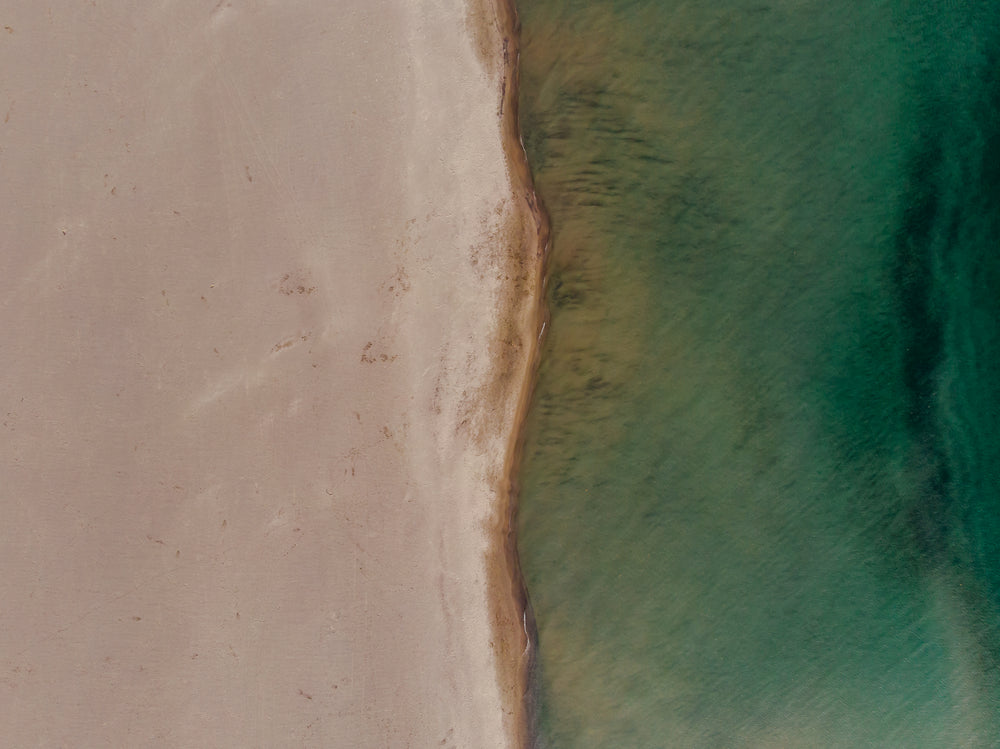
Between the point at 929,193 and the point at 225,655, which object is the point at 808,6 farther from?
the point at 225,655

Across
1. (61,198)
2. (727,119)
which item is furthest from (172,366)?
(727,119)

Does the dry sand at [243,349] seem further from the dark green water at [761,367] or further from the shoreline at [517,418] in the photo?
the dark green water at [761,367]

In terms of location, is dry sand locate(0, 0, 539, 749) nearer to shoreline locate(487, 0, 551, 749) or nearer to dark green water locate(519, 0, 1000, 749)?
shoreline locate(487, 0, 551, 749)

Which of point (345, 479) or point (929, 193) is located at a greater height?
point (929, 193)

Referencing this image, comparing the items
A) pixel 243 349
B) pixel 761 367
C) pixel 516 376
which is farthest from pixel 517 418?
pixel 243 349

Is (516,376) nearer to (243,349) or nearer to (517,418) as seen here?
(517,418)

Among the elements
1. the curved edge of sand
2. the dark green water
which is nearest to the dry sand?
the curved edge of sand

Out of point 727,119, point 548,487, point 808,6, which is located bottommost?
point 548,487
